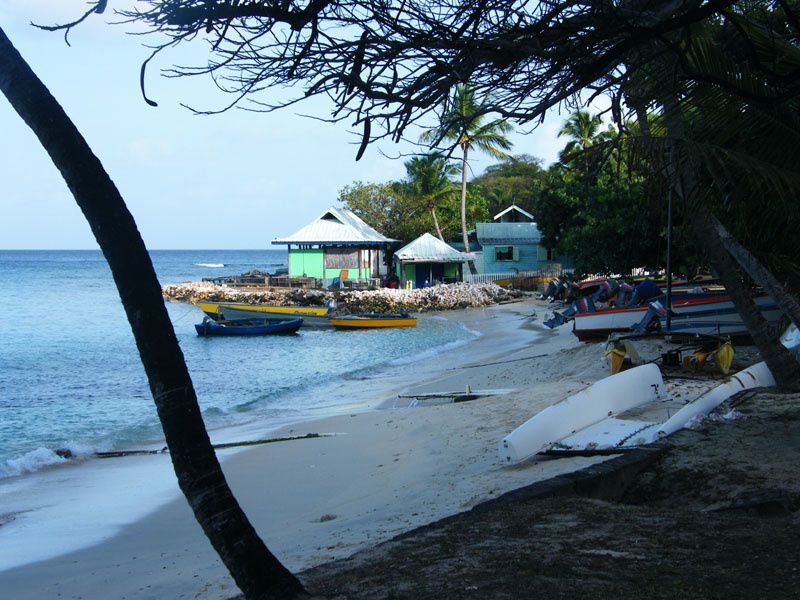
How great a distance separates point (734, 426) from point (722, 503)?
246cm

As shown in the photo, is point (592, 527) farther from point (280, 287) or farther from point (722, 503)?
point (280, 287)

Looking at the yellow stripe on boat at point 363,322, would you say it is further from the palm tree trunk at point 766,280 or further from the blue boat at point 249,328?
the palm tree trunk at point 766,280

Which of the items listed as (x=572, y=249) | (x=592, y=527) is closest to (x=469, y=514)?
(x=592, y=527)

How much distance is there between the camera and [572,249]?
1303 inches

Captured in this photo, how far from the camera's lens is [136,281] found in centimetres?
370

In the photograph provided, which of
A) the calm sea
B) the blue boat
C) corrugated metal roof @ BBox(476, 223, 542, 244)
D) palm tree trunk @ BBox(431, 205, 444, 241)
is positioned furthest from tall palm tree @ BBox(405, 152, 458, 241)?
the blue boat

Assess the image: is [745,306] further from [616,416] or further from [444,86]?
[444,86]

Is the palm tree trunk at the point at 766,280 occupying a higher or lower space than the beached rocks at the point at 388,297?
higher

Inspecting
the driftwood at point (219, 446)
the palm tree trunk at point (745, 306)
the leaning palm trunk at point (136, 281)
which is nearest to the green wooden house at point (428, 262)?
the driftwood at point (219, 446)

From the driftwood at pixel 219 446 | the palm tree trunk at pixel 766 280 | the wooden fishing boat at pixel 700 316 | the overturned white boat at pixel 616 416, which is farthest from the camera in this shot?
the wooden fishing boat at pixel 700 316

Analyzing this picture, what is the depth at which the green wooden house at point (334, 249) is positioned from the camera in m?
50.5

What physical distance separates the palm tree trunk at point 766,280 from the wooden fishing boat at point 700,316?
29.9 feet

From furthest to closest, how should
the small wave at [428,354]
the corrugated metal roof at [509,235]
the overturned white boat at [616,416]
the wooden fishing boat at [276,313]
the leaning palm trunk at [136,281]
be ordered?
the corrugated metal roof at [509,235] → the wooden fishing boat at [276,313] → the small wave at [428,354] → the overturned white boat at [616,416] → the leaning palm trunk at [136,281]

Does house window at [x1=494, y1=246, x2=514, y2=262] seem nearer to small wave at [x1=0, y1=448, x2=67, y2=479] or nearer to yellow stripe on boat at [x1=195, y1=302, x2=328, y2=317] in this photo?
yellow stripe on boat at [x1=195, y1=302, x2=328, y2=317]
